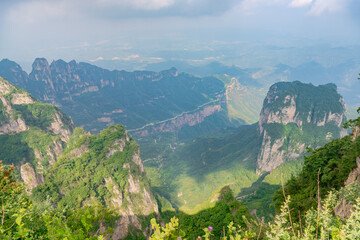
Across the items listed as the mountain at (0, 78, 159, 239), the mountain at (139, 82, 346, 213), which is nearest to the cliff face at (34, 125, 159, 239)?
the mountain at (0, 78, 159, 239)

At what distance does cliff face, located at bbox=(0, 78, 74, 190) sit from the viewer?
68750 millimetres

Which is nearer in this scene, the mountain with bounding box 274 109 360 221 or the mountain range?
the mountain with bounding box 274 109 360 221

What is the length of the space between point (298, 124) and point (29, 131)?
115719 mm

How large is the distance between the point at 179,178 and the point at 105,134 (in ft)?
194

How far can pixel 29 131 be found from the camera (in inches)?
3000

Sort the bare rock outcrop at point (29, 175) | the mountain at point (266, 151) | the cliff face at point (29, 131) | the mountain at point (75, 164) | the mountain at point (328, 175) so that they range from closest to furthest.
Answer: the mountain at point (328, 175), the mountain at point (75, 164), the bare rock outcrop at point (29, 175), the cliff face at point (29, 131), the mountain at point (266, 151)

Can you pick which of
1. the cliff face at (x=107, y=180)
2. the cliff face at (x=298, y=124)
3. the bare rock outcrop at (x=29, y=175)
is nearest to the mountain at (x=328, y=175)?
the cliff face at (x=107, y=180)

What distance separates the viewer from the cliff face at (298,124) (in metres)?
102

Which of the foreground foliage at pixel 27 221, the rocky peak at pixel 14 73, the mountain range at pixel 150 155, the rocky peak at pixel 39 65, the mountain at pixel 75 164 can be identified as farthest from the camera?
the rocky peak at pixel 39 65

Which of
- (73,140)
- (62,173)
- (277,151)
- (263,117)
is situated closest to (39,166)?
(73,140)

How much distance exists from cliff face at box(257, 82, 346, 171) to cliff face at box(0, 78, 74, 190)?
90045mm

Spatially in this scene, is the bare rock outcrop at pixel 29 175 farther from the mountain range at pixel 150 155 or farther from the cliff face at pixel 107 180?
the cliff face at pixel 107 180

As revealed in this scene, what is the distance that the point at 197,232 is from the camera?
31328mm

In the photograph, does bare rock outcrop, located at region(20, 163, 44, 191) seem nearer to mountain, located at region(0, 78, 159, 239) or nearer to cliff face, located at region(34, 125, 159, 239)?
mountain, located at region(0, 78, 159, 239)
